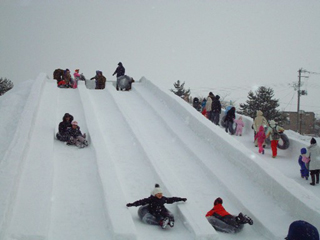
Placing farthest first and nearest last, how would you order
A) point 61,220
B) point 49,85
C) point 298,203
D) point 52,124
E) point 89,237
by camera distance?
point 49,85
point 52,124
point 298,203
point 61,220
point 89,237

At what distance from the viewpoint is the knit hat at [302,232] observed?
4.44 m

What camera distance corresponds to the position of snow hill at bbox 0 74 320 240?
615 cm

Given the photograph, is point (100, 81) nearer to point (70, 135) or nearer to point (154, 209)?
point (70, 135)

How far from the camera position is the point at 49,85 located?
16109 mm

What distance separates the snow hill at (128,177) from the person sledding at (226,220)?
0.47ft

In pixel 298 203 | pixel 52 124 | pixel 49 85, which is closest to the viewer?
pixel 298 203

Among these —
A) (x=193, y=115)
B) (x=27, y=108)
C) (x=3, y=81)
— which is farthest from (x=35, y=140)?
(x=3, y=81)

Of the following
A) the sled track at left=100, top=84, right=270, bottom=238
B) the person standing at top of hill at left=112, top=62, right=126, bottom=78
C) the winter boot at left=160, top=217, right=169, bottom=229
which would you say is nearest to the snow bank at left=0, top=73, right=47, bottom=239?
the winter boot at left=160, top=217, right=169, bottom=229

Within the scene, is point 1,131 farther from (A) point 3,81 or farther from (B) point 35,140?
(A) point 3,81

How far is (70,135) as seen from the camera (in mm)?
9703

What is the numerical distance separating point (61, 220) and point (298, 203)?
4414 mm

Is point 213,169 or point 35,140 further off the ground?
point 35,140

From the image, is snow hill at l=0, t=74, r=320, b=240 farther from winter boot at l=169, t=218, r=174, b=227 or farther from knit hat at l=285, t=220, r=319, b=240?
knit hat at l=285, t=220, r=319, b=240

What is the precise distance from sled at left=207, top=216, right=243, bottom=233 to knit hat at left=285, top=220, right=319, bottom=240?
2025mm
